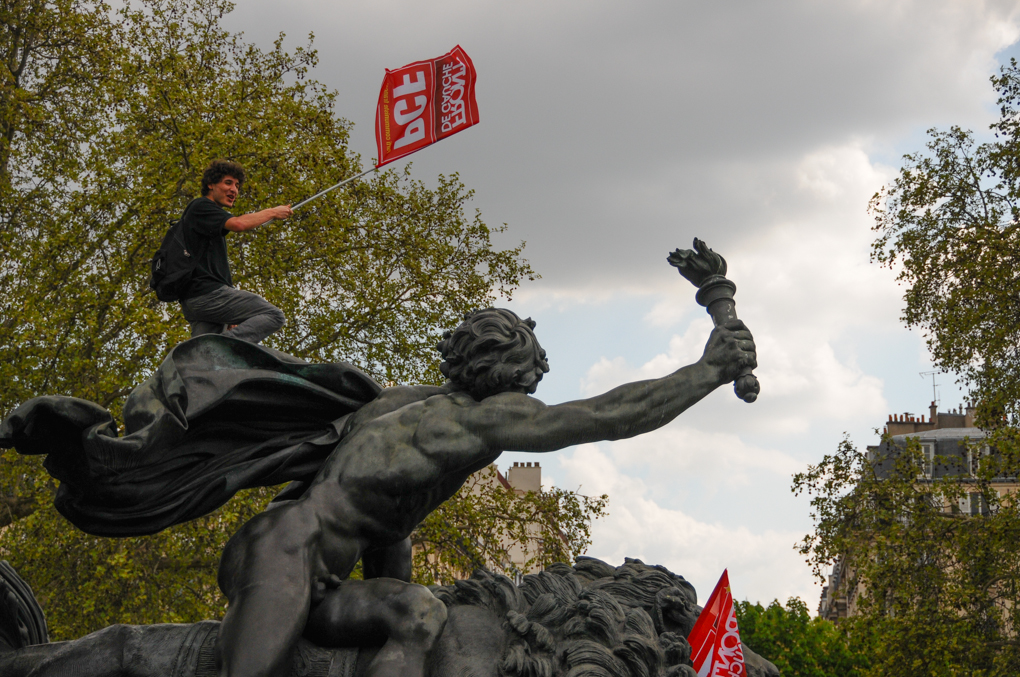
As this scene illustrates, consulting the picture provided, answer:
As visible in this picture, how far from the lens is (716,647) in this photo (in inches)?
192

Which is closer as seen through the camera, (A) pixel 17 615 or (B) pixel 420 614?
(B) pixel 420 614

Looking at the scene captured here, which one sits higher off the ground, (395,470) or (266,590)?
(395,470)

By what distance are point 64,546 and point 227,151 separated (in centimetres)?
555

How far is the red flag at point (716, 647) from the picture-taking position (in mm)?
4547

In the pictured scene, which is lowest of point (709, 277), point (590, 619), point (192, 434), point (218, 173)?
point (590, 619)

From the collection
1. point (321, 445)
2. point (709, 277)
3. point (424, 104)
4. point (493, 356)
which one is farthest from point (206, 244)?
point (424, 104)

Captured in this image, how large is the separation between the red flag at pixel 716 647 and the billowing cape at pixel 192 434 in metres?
1.53

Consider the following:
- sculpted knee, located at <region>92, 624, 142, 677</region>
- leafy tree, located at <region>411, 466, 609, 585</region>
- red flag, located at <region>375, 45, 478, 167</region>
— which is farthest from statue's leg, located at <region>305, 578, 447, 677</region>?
leafy tree, located at <region>411, 466, 609, 585</region>

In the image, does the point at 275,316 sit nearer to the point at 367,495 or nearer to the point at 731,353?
the point at 367,495

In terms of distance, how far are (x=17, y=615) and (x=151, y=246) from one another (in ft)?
42.9

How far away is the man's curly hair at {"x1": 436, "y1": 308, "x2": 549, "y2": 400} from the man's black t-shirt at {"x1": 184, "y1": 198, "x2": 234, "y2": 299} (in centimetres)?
118

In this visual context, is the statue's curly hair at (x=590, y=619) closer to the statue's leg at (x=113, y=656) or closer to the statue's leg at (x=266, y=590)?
the statue's leg at (x=266, y=590)

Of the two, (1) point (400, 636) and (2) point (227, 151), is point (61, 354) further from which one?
(1) point (400, 636)

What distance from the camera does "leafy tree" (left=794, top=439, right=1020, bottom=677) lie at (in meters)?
16.0
